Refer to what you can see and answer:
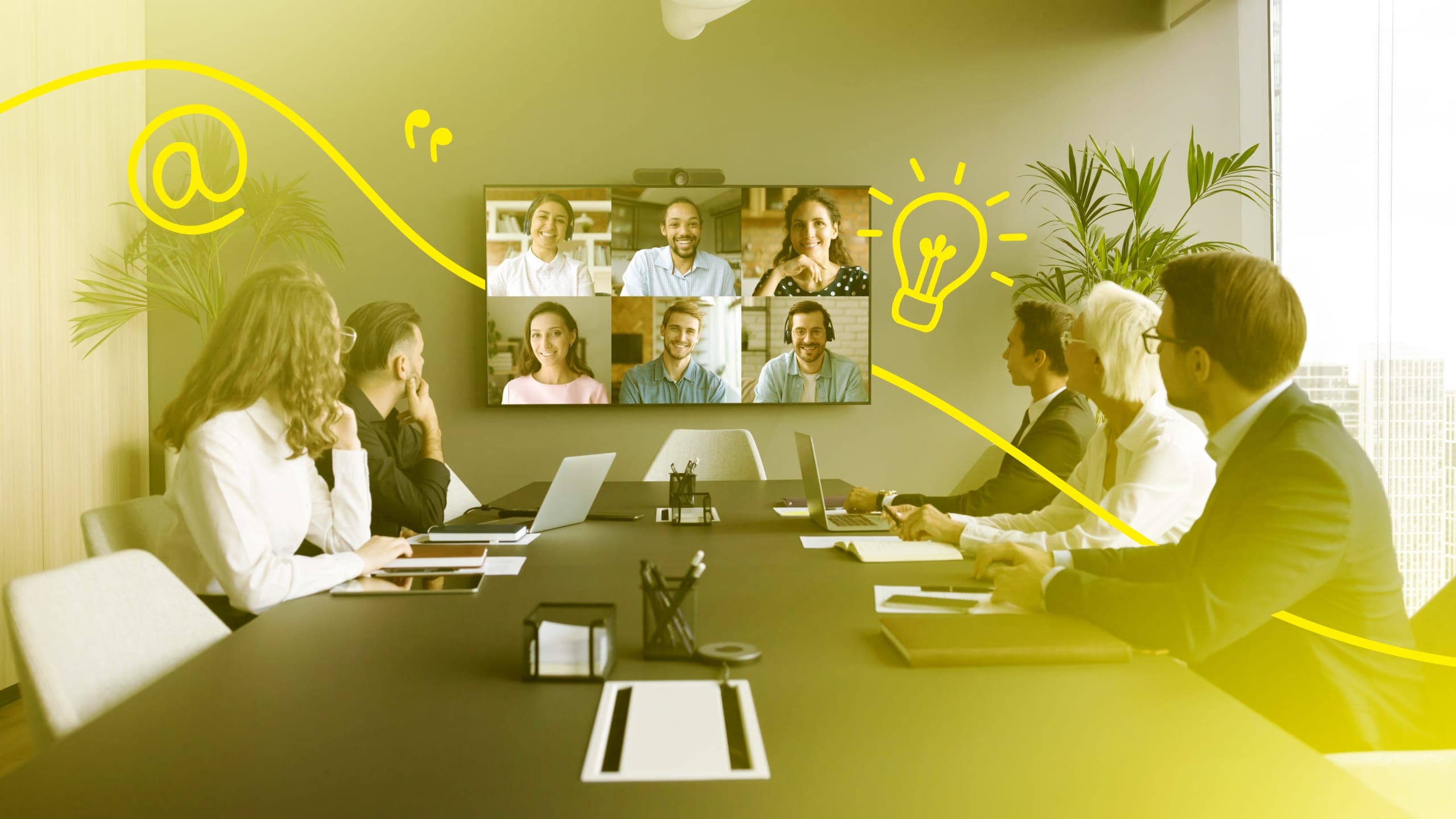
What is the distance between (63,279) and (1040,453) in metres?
3.99

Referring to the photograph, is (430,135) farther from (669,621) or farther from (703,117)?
(669,621)

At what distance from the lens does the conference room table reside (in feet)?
2.93

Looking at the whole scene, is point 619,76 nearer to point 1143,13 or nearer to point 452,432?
point 452,432

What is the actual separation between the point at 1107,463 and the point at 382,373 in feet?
7.07

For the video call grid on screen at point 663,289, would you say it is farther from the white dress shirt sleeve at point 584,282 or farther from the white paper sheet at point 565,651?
the white paper sheet at point 565,651

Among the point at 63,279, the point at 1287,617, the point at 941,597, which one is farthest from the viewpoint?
the point at 63,279

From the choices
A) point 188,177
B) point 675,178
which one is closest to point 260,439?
point 675,178

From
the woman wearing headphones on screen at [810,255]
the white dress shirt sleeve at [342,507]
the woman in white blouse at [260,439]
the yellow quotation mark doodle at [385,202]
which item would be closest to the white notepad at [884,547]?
the woman in white blouse at [260,439]

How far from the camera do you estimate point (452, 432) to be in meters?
4.82

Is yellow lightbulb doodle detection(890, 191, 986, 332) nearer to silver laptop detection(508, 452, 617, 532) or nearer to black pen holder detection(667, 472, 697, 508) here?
black pen holder detection(667, 472, 697, 508)

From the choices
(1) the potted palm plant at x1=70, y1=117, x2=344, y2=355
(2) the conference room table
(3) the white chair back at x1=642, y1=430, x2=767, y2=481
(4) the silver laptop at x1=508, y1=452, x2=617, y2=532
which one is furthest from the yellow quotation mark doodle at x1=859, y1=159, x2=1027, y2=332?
(2) the conference room table

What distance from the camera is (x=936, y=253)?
4.84 m

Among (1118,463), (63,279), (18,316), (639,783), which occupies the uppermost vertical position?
(63,279)

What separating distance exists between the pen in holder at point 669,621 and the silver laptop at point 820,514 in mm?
1135
